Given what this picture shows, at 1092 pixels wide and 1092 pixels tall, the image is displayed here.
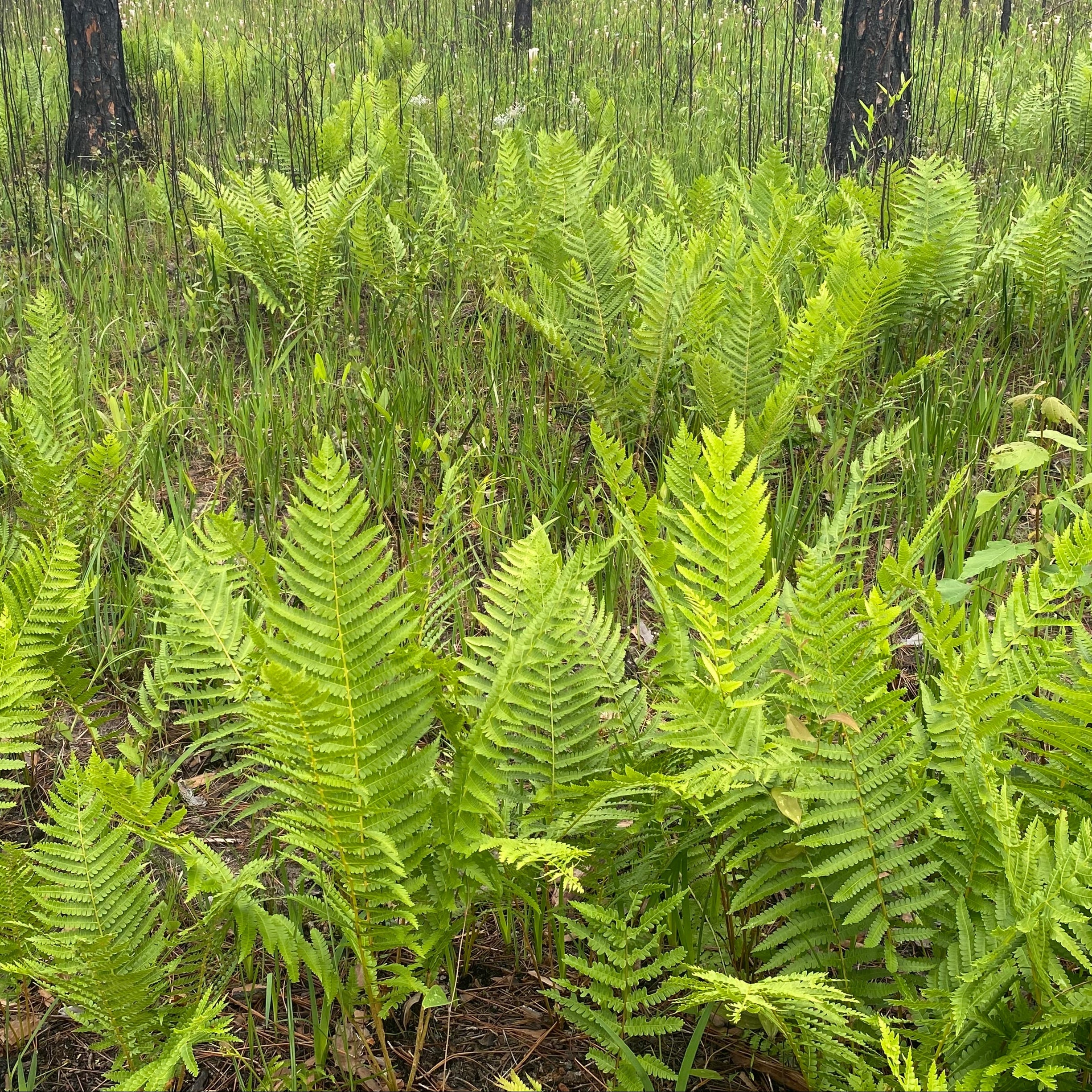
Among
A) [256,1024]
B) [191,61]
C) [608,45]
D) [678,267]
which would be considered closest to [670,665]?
[256,1024]

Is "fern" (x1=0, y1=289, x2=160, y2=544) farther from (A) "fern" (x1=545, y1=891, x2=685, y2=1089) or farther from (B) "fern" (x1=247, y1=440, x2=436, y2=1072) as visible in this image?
(A) "fern" (x1=545, y1=891, x2=685, y2=1089)

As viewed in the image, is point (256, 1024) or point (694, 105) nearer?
point (256, 1024)

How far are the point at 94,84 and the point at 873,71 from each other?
4.39 metres

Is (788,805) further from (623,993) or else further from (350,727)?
(350,727)

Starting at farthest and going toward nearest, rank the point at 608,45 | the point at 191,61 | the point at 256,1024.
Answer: the point at 608,45, the point at 191,61, the point at 256,1024

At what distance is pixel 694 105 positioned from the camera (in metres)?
6.77

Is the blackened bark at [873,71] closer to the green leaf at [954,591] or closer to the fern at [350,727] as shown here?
the green leaf at [954,591]

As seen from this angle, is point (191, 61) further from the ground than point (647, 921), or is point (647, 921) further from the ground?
point (191, 61)

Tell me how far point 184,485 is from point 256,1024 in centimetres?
170

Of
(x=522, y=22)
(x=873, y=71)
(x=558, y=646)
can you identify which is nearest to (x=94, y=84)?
(x=873, y=71)

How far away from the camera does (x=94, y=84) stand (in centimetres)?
604

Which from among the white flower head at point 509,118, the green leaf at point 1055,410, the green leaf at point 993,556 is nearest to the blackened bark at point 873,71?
the white flower head at point 509,118

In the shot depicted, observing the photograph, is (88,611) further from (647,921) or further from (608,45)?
(608,45)

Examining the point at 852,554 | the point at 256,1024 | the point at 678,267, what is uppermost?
the point at 678,267
